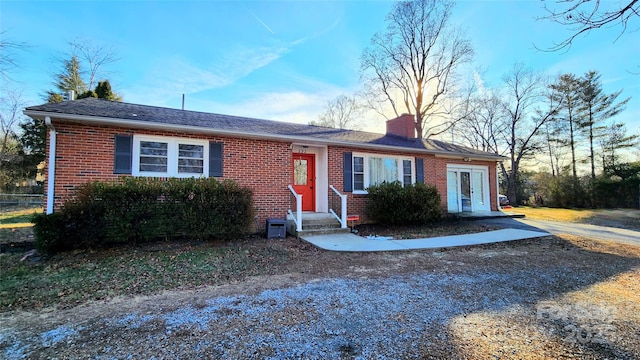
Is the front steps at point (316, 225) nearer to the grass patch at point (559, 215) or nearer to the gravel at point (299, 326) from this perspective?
the gravel at point (299, 326)

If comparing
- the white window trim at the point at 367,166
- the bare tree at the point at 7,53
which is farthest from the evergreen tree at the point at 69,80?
the white window trim at the point at 367,166

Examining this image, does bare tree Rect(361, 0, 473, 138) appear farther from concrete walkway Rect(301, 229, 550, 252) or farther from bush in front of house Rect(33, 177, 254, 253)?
bush in front of house Rect(33, 177, 254, 253)

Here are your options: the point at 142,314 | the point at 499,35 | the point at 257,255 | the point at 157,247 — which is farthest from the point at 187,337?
the point at 499,35

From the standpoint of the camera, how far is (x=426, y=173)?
1157 centimetres

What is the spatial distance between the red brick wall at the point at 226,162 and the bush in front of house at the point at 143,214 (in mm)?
555

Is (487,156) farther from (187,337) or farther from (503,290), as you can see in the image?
(187,337)

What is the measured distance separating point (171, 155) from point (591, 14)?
8.72 metres

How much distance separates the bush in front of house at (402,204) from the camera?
30.7 feet

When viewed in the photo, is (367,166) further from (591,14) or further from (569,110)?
(569,110)

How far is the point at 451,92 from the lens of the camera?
23938 mm

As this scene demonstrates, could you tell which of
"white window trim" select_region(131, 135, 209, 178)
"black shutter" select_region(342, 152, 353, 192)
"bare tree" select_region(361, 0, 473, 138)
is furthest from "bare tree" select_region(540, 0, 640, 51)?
"bare tree" select_region(361, 0, 473, 138)

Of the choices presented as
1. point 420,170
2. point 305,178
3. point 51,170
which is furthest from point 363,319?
point 420,170

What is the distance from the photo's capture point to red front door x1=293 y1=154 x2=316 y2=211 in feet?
32.6

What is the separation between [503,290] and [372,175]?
6.69 metres
